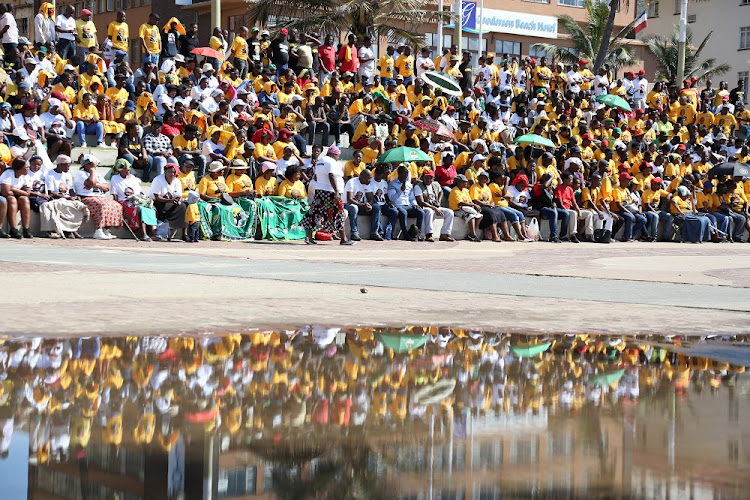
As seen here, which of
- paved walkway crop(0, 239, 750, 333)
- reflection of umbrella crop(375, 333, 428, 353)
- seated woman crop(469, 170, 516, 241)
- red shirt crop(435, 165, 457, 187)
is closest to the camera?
reflection of umbrella crop(375, 333, 428, 353)

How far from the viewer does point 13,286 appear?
10.0 m

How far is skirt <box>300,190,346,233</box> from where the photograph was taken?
18984 mm

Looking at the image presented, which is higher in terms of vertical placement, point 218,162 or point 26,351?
point 218,162

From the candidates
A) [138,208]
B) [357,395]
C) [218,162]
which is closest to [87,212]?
[138,208]

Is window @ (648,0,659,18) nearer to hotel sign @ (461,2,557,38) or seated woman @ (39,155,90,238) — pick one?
hotel sign @ (461,2,557,38)

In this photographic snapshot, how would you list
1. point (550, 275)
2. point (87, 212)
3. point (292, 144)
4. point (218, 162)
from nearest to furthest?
point (550, 275)
point (87, 212)
point (218, 162)
point (292, 144)

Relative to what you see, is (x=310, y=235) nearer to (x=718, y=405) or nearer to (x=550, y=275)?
(x=550, y=275)

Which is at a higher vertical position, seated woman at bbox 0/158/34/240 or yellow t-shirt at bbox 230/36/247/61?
yellow t-shirt at bbox 230/36/247/61

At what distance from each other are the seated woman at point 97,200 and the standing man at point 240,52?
24.6ft

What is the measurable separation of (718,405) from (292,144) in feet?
51.5

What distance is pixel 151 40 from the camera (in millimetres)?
23812

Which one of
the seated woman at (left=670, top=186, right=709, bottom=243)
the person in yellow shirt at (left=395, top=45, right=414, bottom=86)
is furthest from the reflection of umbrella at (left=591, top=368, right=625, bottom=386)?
the person in yellow shirt at (left=395, top=45, right=414, bottom=86)

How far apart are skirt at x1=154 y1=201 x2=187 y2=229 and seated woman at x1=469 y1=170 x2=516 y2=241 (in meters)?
6.32

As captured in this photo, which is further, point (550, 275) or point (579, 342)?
point (550, 275)
